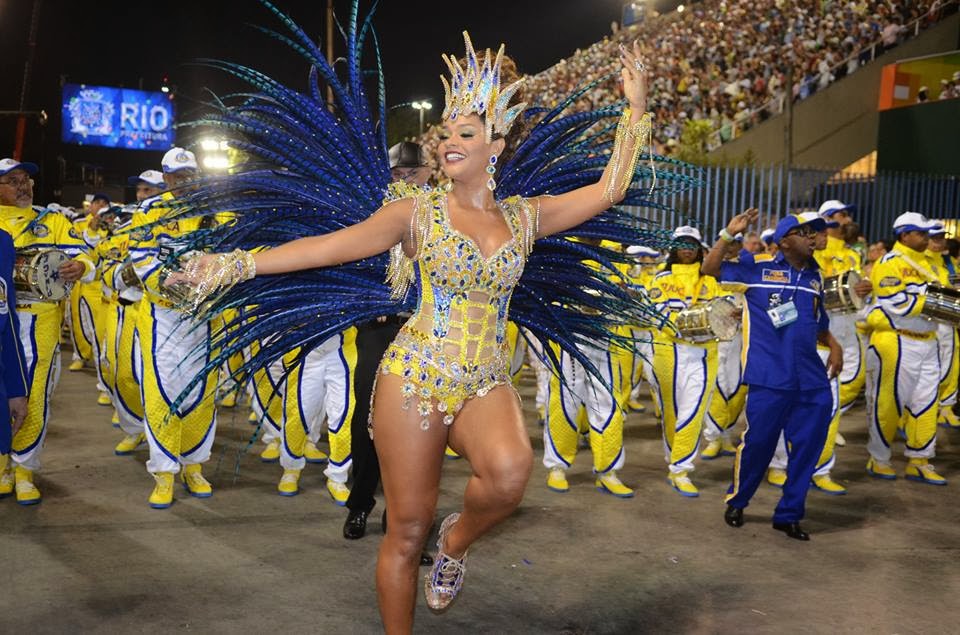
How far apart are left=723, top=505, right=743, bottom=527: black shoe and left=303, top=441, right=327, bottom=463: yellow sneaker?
2.88 m

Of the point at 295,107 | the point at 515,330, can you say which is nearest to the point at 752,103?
the point at 515,330

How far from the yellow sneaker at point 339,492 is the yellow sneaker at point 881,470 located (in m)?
4.03

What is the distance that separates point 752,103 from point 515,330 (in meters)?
16.1

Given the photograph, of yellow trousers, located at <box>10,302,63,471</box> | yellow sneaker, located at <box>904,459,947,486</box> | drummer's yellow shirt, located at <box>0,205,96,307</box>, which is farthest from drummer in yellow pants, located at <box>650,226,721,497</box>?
yellow trousers, located at <box>10,302,63,471</box>

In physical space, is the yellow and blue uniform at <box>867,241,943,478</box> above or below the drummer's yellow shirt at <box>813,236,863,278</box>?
below

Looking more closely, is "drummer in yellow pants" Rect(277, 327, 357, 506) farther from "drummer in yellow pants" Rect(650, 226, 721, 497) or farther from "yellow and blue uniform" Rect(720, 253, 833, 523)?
"yellow and blue uniform" Rect(720, 253, 833, 523)

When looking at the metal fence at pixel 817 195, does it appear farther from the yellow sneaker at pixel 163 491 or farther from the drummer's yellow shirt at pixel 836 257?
the yellow sneaker at pixel 163 491

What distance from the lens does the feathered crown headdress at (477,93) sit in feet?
10.8

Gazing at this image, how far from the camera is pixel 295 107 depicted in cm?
363

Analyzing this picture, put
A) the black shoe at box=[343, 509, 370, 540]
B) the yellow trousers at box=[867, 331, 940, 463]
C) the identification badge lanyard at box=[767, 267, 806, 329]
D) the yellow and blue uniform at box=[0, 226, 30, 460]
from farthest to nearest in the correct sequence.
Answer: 1. the yellow trousers at box=[867, 331, 940, 463]
2. the identification badge lanyard at box=[767, 267, 806, 329]
3. the black shoe at box=[343, 509, 370, 540]
4. the yellow and blue uniform at box=[0, 226, 30, 460]

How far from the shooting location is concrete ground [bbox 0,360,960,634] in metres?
4.01

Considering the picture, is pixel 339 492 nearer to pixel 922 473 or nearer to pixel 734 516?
pixel 734 516

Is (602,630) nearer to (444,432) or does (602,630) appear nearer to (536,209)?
(444,432)

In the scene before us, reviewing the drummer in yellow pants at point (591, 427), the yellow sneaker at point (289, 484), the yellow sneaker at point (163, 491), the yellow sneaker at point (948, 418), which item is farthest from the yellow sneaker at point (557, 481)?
the yellow sneaker at point (948, 418)
